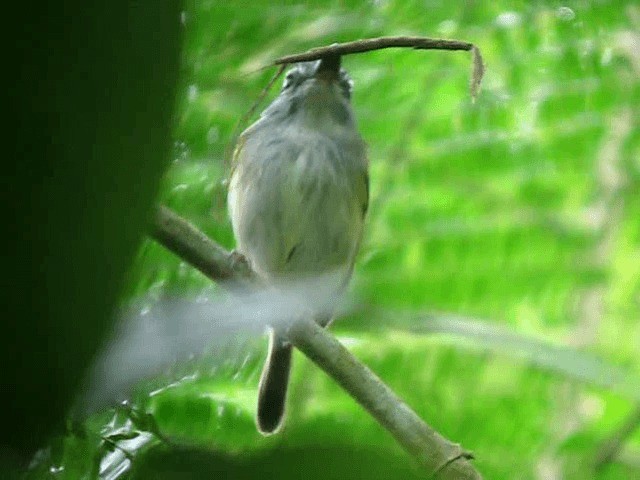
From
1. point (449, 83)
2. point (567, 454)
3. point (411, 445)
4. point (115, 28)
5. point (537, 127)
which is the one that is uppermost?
point (449, 83)

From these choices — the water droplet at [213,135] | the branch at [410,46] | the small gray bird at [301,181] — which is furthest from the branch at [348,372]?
the small gray bird at [301,181]

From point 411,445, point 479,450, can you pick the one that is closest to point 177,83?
point 411,445

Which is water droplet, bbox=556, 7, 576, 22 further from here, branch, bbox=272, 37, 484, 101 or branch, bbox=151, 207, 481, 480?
branch, bbox=272, 37, 484, 101

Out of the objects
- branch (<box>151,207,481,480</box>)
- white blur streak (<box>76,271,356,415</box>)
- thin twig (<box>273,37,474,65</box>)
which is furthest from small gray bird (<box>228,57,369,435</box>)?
white blur streak (<box>76,271,356,415</box>)

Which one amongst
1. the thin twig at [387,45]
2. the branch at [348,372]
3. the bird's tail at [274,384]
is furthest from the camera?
the bird's tail at [274,384]

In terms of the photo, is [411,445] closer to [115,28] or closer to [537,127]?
[115,28]

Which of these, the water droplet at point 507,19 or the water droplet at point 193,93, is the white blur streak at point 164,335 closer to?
the water droplet at point 193,93
